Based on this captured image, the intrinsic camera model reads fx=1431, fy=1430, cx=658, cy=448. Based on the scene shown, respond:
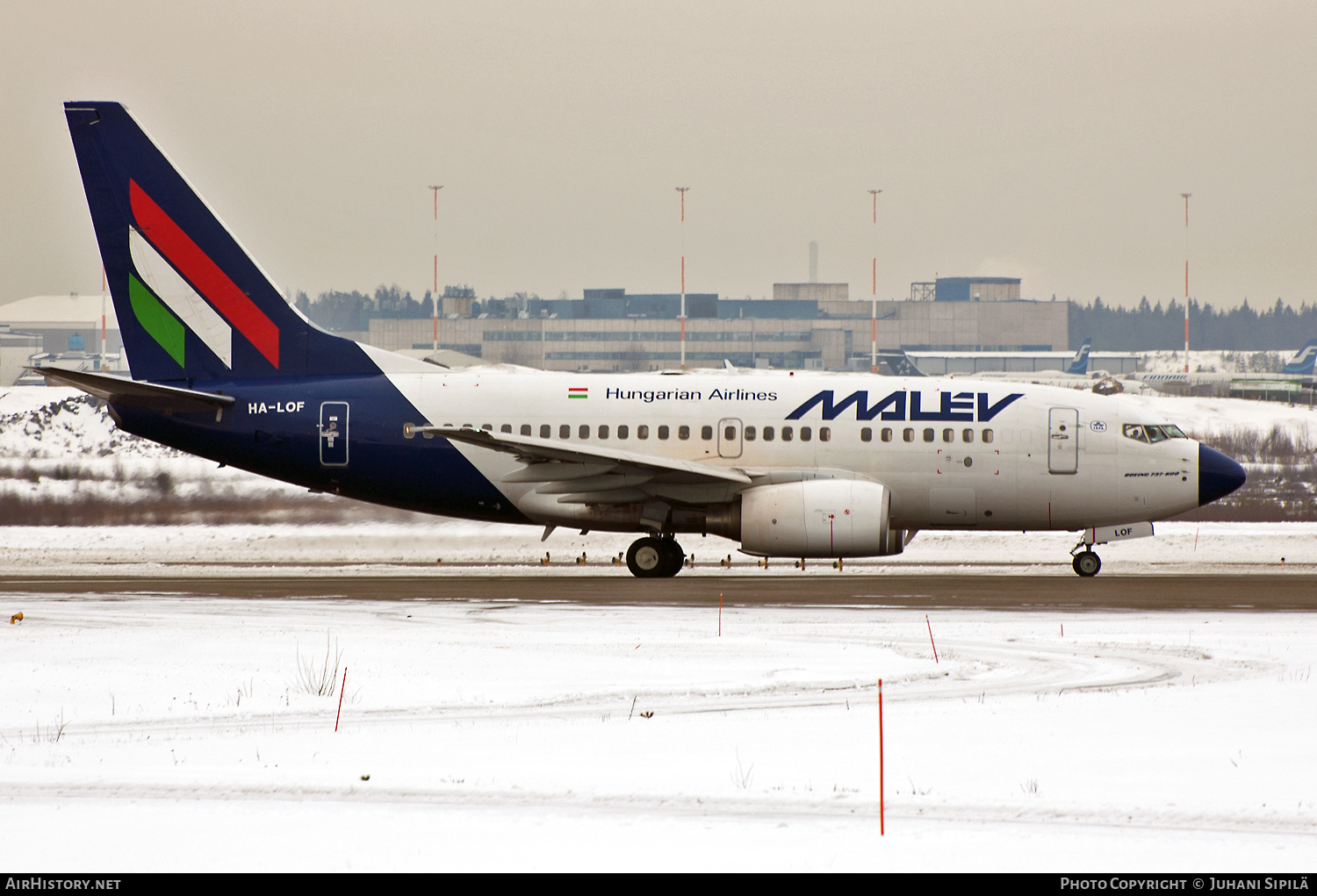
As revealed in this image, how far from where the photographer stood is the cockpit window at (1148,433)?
2888 centimetres

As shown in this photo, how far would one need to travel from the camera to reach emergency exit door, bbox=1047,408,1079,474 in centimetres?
2869

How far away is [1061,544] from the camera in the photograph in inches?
1444

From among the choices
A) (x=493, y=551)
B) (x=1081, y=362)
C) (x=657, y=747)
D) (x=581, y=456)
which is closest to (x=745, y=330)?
(x=1081, y=362)

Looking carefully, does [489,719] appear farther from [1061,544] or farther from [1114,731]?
[1061,544]

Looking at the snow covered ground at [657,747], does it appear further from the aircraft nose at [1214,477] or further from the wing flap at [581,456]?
the aircraft nose at [1214,477]

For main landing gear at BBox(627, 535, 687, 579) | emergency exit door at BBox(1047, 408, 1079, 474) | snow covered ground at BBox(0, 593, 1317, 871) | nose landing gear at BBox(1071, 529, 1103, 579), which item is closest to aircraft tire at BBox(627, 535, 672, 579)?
main landing gear at BBox(627, 535, 687, 579)

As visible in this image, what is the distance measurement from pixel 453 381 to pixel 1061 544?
658 inches

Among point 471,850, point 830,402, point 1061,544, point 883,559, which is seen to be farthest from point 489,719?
point 1061,544

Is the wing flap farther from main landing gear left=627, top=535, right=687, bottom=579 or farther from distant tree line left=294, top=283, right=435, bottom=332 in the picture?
distant tree line left=294, top=283, right=435, bottom=332

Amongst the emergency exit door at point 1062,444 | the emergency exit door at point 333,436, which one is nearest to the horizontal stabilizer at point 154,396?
the emergency exit door at point 333,436

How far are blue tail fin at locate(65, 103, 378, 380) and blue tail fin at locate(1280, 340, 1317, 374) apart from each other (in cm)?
11750

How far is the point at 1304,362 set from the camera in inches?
5212

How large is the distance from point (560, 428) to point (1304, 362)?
121m

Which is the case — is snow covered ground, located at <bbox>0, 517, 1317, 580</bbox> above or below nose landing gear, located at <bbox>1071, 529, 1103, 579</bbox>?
below
